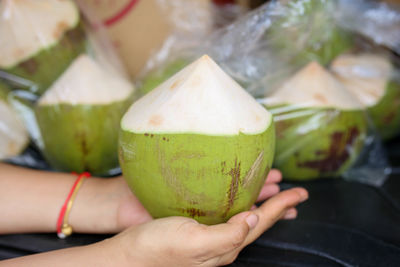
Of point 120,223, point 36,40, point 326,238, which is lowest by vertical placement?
point 326,238

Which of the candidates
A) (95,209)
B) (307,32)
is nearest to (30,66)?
(95,209)

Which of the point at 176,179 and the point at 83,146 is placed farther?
the point at 83,146

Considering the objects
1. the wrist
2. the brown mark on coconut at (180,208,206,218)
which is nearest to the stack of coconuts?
the brown mark on coconut at (180,208,206,218)

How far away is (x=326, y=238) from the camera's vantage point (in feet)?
1.99

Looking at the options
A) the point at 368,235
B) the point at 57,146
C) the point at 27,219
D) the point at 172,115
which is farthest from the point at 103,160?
the point at 368,235

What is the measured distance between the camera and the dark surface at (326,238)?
0.56 metres

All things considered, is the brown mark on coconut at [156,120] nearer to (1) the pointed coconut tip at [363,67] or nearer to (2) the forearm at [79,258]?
(2) the forearm at [79,258]

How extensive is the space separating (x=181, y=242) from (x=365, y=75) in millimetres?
660

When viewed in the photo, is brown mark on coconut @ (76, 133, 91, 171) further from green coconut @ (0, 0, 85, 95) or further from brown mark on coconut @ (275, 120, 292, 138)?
brown mark on coconut @ (275, 120, 292, 138)

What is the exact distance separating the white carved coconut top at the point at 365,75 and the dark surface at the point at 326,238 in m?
0.25

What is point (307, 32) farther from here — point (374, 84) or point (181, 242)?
point (181, 242)

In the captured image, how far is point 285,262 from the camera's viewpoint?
0.56 metres

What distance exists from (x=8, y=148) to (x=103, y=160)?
0.21m

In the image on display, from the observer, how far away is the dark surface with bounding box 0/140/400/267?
1.84 ft
